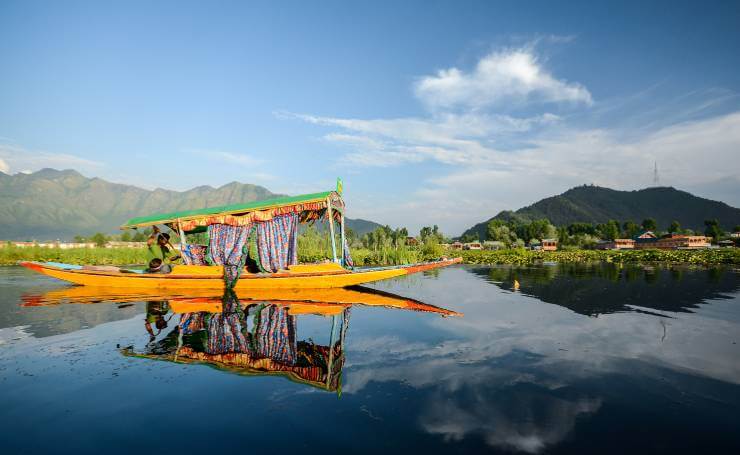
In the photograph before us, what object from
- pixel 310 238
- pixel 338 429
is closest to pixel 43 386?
pixel 338 429

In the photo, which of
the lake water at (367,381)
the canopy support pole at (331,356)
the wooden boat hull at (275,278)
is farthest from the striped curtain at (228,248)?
the canopy support pole at (331,356)

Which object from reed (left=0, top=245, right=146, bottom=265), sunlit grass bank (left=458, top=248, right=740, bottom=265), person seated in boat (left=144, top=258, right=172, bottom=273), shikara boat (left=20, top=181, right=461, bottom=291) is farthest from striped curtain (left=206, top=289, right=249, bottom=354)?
sunlit grass bank (left=458, top=248, right=740, bottom=265)

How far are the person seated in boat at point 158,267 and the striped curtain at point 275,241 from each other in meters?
3.75

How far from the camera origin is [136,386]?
553 centimetres

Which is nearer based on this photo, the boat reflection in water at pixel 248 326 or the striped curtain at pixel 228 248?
the boat reflection in water at pixel 248 326

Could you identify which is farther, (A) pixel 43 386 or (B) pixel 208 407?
(A) pixel 43 386

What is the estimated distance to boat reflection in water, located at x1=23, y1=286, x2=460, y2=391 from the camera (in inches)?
253

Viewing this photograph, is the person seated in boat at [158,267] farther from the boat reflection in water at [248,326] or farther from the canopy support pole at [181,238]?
the boat reflection in water at [248,326]

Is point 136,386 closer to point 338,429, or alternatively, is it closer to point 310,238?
point 338,429

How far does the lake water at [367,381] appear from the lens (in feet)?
13.5

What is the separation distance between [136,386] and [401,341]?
16.0 ft

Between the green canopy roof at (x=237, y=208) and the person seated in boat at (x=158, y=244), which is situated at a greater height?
the green canopy roof at (x=237, y=208)

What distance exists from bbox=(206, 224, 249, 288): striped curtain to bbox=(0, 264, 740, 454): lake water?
3408mm

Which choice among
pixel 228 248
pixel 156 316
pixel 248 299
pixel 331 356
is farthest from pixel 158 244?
pixel 331 356
